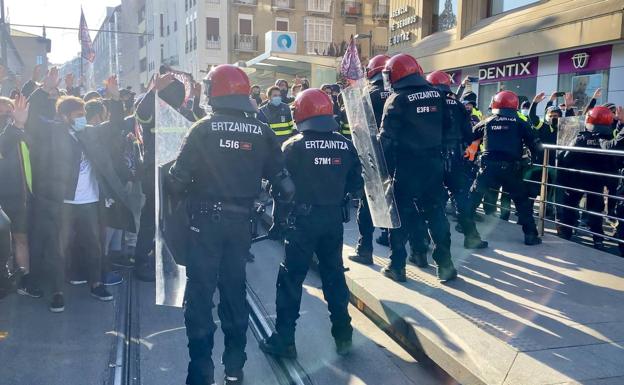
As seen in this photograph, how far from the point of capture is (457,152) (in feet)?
21.8

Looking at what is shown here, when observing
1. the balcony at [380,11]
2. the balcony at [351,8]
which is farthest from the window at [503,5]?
the balcony at [380,11]

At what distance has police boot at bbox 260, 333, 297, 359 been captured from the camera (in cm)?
455

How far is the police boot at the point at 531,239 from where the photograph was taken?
7340 millimetres

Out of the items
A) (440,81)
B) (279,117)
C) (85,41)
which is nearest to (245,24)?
(85,41)

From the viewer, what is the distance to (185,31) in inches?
1969

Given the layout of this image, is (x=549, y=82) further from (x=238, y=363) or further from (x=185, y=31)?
(x=185, y=31)

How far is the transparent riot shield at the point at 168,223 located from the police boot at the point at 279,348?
31.4 inches

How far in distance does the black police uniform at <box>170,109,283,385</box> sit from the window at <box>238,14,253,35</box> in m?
43.7

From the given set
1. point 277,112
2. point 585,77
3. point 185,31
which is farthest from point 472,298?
point 185,31

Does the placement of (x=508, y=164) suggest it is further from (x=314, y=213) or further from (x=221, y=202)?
(x=221, y=202)

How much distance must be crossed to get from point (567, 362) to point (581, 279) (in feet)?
6.98

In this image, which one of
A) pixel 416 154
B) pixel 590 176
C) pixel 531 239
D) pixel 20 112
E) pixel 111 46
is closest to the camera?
pixel 20 112

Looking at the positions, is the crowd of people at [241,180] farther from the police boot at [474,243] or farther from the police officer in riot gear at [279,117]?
the police officer in riot gear at [279,117]

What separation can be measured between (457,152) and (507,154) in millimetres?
965
